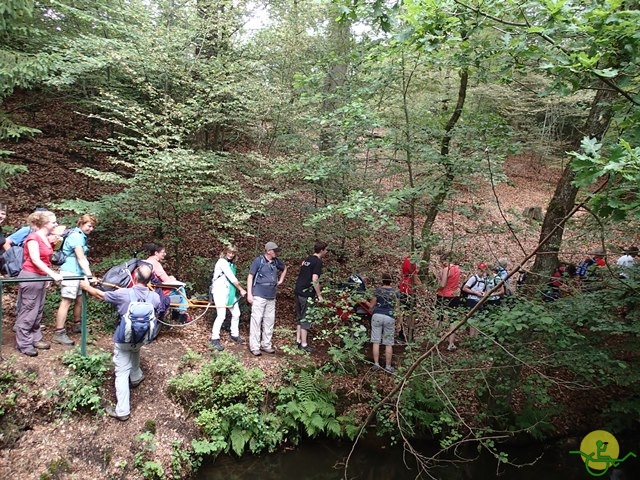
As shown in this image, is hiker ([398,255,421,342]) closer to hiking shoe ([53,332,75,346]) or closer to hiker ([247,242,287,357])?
hiker ([247,242,287,357])

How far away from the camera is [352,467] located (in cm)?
604

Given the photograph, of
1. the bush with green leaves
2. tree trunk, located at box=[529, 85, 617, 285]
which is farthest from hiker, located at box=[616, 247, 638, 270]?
the bush with green leaves

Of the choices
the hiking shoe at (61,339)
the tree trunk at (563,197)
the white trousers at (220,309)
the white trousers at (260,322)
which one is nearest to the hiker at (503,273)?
the tree trunk at (563,197)

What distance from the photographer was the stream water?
5621 mm

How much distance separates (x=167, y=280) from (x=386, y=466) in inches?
180

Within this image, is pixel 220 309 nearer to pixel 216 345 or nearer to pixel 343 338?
pixel 216 345

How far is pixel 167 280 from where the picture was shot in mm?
6156

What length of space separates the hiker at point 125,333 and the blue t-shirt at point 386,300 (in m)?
3.67

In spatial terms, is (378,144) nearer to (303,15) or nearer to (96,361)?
(303,15)

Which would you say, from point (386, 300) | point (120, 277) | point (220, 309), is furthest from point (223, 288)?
point (386, 300)

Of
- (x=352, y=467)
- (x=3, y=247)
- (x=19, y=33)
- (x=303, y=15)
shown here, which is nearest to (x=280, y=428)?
(x=352, y=467)

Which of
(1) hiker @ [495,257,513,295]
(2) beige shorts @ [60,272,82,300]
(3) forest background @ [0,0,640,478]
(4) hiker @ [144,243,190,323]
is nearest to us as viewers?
(3) forest background @ [0,0,640,478]

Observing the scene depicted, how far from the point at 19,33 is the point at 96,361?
25.3ft

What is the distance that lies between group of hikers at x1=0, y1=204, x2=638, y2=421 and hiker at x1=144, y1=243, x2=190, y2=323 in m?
0.01
